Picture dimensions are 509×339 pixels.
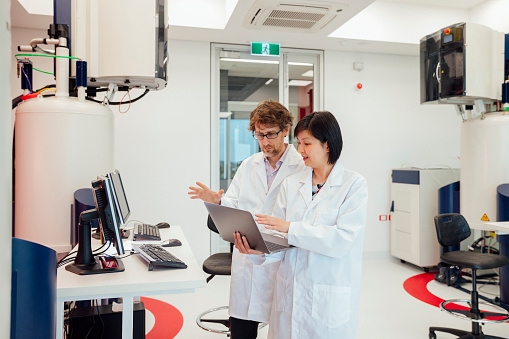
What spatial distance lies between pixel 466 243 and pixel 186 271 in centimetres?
389

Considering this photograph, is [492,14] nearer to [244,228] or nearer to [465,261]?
[465,261]

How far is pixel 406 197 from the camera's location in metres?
4.46

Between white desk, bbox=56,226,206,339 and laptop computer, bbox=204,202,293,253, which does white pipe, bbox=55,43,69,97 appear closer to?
white desk, bbox=56,226,206,339

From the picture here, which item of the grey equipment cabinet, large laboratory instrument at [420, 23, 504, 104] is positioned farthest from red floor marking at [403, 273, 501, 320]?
large laboratory instrument at [420, 23, 504, 104]

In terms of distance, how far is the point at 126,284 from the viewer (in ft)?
4.48

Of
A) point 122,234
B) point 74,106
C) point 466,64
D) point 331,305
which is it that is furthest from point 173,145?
point 331,305

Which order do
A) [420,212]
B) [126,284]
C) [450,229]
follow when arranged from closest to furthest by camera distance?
[126,284] < [450,229] < [420,212]

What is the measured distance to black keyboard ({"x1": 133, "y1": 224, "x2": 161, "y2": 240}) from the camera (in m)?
2.12

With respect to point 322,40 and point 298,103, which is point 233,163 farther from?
point 322,40

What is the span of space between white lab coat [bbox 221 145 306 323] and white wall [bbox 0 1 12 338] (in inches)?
45.8

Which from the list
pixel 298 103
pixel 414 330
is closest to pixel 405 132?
pixel 298 103

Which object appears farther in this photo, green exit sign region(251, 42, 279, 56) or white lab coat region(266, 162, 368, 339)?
green exit sign region(251, 42, 279, 56)

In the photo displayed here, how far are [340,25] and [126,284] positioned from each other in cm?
325

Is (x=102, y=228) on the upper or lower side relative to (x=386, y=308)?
upper
